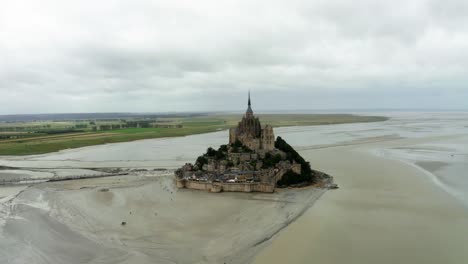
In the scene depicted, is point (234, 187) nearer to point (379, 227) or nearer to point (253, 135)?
point (253, 135)

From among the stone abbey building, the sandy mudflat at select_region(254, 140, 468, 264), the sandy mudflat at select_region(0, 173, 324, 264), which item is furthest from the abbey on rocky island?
the sandy mudflat at select_region(254, 140, 468, 264)

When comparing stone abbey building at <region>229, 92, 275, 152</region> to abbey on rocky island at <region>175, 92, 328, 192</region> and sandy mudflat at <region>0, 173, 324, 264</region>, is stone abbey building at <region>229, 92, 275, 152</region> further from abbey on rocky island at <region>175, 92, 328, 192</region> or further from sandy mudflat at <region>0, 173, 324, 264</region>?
sandy mudflat at <region>0, 173, 324, 264</region>

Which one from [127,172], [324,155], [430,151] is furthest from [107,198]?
[430,151]

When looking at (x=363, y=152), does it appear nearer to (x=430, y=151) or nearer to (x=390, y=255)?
(x=430, y=151)

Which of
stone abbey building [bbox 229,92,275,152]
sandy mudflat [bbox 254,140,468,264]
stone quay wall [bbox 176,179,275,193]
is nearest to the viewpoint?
sandy mudflat [bbox 254,140,468,264]

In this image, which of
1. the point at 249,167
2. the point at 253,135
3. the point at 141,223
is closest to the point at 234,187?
the point at 249,167
